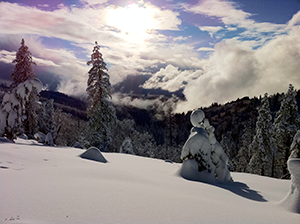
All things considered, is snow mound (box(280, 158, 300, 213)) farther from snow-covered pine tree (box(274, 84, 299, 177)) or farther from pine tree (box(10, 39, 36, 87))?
pine tree (box(10, 39, 36, 87))

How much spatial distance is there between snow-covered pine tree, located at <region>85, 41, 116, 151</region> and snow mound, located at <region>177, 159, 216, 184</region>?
14.5 m

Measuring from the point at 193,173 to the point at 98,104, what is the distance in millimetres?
15232

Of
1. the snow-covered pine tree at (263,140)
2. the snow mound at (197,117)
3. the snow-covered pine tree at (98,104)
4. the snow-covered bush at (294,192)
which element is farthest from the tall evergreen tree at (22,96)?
the snow-covered pine tree at (263,140)

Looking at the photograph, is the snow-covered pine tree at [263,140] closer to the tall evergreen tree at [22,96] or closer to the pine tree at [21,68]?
the tall evergreen tree at [22,96]

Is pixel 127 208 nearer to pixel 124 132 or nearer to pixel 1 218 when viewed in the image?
pixel 1 218

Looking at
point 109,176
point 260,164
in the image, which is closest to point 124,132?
point 260,164

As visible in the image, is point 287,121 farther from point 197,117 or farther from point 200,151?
point 200,151

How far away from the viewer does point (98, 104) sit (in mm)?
21312

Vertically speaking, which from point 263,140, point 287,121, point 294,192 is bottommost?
point 294,192

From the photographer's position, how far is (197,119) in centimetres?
1042

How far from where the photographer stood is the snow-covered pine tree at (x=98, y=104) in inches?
837

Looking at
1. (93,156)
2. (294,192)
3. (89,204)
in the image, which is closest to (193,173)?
(294,192)

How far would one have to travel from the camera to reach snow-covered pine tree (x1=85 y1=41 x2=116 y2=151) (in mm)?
21250

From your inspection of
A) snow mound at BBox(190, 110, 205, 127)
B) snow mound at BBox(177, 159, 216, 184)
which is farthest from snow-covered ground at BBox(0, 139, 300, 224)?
snow mound at BBox(190, 110, 205, 127)
